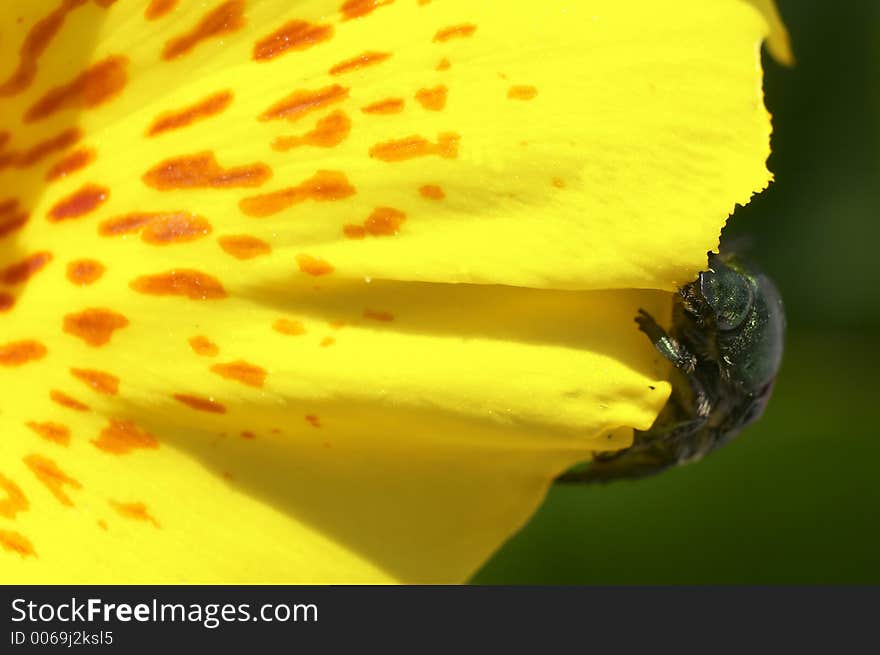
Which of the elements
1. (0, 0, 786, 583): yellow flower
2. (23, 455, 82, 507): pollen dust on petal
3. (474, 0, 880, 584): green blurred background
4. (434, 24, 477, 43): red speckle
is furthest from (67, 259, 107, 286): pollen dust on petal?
(474, 0, 880, 584): green blurred background

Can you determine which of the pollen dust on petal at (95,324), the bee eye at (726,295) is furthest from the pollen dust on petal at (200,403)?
the bee eye at (726,295)

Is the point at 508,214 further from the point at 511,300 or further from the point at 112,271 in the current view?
the point at 112,271

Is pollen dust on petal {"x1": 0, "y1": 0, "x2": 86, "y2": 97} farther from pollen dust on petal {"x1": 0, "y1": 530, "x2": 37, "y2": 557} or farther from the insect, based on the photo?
the insect

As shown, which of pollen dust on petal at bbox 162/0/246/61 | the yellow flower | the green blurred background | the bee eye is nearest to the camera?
the yellow flower

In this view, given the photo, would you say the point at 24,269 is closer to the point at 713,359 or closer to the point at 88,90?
the point at 88,90

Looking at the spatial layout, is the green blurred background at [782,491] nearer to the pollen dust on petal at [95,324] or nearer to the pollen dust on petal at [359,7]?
the pollen dust on petal at [95,324]

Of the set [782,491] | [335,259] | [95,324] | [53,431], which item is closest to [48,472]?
[53,431]
